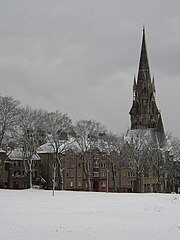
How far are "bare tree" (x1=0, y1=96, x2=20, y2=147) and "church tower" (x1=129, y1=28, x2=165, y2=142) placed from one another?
80414mm

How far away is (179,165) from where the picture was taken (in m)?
87.1

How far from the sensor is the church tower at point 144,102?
139 metres

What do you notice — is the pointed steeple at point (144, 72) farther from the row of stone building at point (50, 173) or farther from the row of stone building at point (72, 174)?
the row of stone building at point (50, 173)

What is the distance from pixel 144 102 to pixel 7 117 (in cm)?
8738

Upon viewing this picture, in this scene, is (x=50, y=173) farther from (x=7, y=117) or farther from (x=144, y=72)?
(x=144, y=72)

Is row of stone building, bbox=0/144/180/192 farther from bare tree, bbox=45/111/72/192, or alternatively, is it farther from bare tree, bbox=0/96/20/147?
bare tree, bbox=0/96/20/147

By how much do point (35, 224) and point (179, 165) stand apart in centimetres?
6788

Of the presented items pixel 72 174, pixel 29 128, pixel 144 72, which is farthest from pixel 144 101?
pixel 29 128

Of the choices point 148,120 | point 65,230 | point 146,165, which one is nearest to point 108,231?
point 65,230

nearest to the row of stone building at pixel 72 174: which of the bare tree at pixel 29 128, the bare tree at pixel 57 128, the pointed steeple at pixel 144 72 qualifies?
the bare tree at pixel 57 128

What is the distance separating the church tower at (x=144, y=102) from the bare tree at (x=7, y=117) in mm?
80414

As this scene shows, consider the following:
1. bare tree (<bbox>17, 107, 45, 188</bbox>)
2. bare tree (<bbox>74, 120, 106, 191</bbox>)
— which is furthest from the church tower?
bare tree (<bbox>17, 107, 45, 188</bbox>)

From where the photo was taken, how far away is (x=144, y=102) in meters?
142

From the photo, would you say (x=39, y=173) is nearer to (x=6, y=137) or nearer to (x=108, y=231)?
(x=6, y=137)
